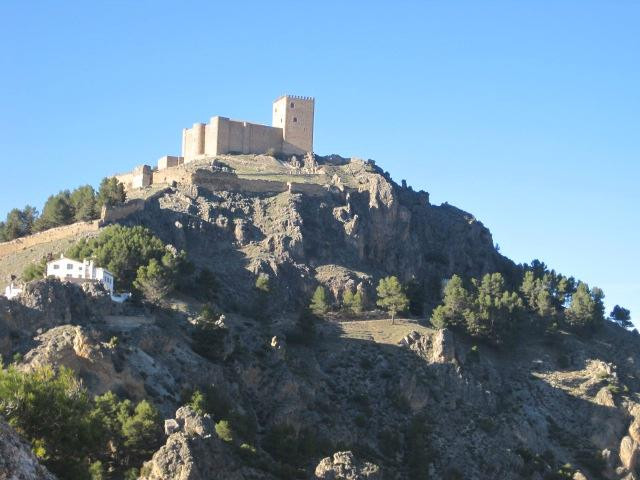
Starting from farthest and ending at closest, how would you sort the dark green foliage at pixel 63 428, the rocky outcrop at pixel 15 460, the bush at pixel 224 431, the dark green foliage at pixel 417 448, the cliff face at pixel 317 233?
the cliff face at pixel 317 233
the dark green foliage at pixel 417 448
the bush at pixel 224 431
the dark green foliage at pixel 63 428
the rocky outcrop at pixel 15 460

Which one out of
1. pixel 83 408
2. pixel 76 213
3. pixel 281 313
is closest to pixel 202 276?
pixel 281 313

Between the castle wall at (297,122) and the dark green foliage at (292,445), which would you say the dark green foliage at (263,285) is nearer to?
the dark green foliage at (292,445)

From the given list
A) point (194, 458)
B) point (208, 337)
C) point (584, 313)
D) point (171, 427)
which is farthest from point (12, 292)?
point (584, 313)

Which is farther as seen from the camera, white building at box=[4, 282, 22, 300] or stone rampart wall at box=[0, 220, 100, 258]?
stone rampart wall at box=[0, 220, 100, 258]

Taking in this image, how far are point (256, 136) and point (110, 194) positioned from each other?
20.0m

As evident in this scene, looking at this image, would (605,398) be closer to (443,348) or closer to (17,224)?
(443,348)

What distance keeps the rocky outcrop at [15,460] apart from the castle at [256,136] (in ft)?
247

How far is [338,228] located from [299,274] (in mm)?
7160

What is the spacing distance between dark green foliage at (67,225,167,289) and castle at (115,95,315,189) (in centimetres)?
2121

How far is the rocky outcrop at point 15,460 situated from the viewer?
14.7m

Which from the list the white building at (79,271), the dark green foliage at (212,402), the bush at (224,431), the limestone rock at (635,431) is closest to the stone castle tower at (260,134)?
the white building at (79,271)

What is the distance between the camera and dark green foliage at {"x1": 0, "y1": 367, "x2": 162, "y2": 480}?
96.5 ft

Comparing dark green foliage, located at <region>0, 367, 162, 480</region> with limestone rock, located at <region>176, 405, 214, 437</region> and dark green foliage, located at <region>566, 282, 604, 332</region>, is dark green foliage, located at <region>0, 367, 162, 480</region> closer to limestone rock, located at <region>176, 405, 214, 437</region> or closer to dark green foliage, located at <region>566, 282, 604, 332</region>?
limestone rock, located at <region>176, 405, 214, 437</region>

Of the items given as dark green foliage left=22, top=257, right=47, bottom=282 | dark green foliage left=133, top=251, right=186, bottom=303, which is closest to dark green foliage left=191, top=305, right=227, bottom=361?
dark green foliage left=133, top=251, right=186, bottom=303
